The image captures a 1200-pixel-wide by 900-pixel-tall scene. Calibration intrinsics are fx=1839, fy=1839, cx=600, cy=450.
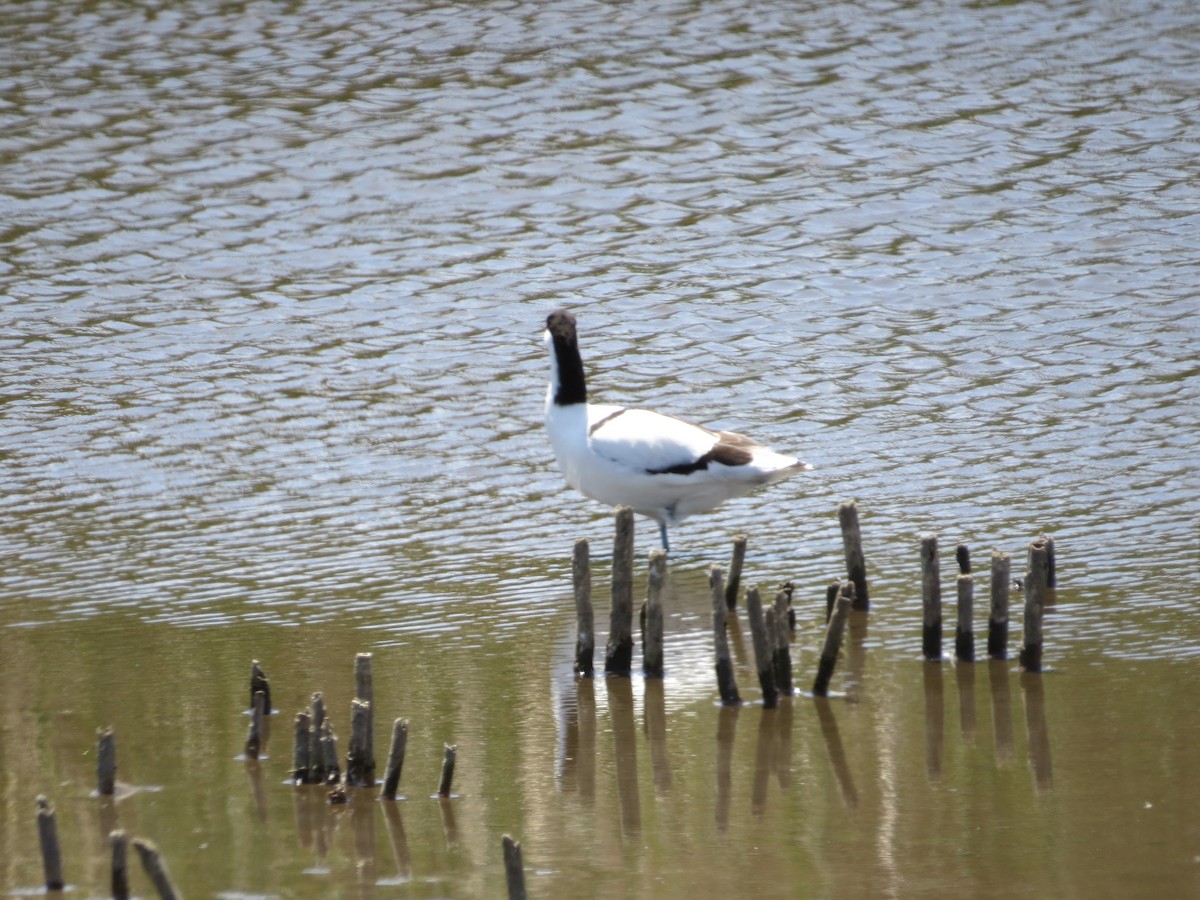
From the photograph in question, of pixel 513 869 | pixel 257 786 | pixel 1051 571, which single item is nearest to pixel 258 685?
pixel 257 786

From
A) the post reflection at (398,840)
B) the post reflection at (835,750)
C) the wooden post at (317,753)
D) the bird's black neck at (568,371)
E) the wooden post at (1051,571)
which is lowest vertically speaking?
the wooden post at (1051,571)

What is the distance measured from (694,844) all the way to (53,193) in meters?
14.6

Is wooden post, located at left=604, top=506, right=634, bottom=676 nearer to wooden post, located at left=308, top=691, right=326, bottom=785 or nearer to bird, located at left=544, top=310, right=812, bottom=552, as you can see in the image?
wooden post, located at left=308, top=691, right=326, bottom=785

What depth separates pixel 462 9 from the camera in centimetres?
2519

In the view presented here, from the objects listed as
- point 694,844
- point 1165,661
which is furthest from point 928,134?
point 694,844

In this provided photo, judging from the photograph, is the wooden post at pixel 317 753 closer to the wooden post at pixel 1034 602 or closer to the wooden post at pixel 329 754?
the wooden post at pixel 329 754

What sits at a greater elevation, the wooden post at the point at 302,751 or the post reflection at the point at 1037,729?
the wooden post at the point at 302,751

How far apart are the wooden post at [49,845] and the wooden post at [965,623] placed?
15.4 feet

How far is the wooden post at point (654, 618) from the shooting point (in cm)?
961

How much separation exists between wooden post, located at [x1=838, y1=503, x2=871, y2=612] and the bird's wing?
5.68ft

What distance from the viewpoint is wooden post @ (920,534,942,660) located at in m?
9.80

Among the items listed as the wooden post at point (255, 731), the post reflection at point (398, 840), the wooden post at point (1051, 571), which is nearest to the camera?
the post reflection at point (398, 840)

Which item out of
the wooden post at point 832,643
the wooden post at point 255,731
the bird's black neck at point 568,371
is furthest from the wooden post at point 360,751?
the bird's black neck at point 568,371

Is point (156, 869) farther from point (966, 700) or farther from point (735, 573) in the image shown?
point (735, 573)
